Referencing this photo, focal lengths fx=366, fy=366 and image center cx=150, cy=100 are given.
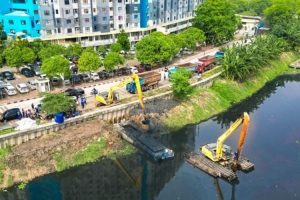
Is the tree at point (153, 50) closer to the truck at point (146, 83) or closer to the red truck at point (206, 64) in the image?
the red truck at point (206, 64)

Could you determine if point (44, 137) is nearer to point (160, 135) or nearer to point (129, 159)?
point (129, 159)

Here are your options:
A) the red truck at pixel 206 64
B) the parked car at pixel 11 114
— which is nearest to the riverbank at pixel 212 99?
the red truck at pixel 206 64

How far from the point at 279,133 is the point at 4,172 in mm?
42890

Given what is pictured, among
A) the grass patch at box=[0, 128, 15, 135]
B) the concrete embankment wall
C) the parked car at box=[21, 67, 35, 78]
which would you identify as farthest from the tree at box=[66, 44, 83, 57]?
the grass patch at box=[0, 128, 15, 135]

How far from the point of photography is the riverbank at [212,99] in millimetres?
63562

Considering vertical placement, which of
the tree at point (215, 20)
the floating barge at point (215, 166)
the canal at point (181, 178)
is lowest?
the canal at point (181, 178)

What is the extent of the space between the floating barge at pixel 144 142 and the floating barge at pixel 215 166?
3.30 meters

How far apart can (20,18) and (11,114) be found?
46005 mm

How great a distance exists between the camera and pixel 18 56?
74688 mm

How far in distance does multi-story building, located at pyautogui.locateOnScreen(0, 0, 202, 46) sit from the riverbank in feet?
108

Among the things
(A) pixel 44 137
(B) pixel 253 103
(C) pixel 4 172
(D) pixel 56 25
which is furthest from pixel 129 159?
(D) pixel 56 25

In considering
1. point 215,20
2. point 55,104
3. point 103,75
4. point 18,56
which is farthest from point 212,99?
point 215,20

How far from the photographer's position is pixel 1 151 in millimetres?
48125

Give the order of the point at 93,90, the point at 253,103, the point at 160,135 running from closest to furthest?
1. the point at 160,135
2. the point at 93,90
3. the point at 253,103
